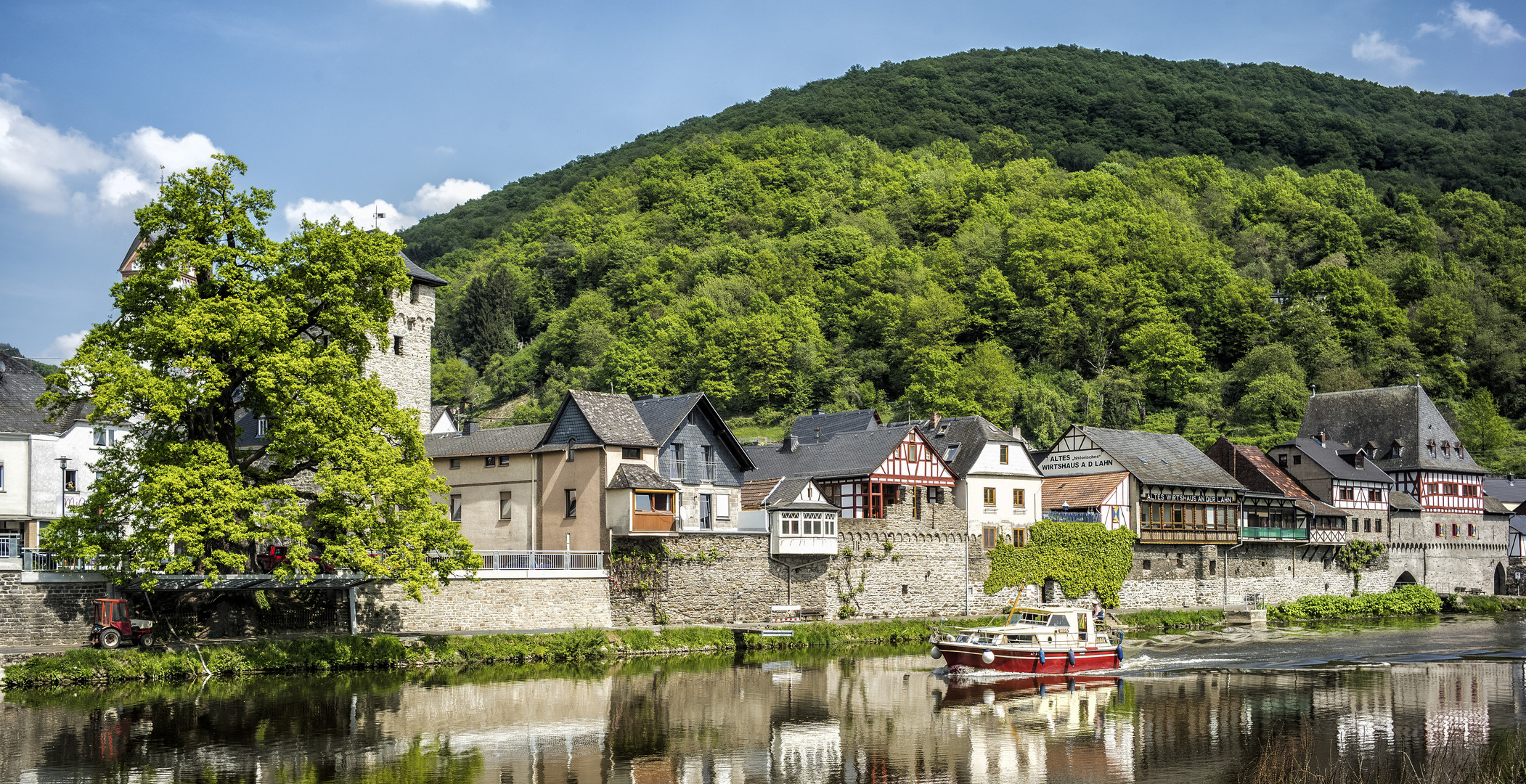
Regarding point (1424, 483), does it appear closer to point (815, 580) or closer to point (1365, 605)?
point (1365, 605)

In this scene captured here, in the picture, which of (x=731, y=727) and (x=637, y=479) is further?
(x=637, y=479)

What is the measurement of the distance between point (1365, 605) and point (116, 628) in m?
57.1

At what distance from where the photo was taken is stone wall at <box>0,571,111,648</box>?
3053 centimetres

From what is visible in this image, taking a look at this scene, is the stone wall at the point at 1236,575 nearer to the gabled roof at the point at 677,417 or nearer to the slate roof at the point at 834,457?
the slate roof at the point at 834,457

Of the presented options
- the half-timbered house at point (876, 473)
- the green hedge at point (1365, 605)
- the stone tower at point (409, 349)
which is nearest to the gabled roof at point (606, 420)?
the half-timbered house at point (876, 473)

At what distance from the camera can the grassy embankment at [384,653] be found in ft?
96.2

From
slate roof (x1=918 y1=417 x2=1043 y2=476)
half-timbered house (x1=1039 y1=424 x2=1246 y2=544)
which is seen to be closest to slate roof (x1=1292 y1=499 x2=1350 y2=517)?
half-timbered house (x1=1039 y1=424 x2=1246 y2=544)

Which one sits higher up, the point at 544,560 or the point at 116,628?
the point at 544,560

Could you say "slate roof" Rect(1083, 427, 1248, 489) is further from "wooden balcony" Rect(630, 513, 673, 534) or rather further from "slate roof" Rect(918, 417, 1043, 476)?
"wooden balcony" Rect(630, 513, 673, 534)

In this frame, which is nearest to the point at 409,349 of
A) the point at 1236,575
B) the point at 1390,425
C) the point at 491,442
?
the point at 491,442

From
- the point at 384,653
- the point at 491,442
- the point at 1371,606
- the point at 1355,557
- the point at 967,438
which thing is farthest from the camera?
the point at 1355,557

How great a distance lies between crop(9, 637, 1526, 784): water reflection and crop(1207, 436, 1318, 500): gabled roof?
29.0 metres

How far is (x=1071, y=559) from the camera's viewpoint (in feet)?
175

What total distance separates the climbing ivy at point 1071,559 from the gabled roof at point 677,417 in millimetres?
12777
